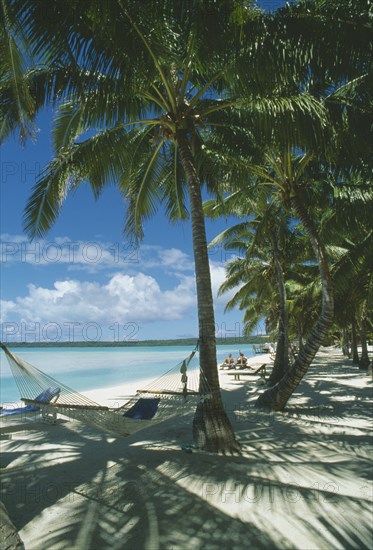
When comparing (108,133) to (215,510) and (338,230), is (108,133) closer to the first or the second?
(215,510)

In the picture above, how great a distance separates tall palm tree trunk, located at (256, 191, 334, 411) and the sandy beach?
1.14 metres

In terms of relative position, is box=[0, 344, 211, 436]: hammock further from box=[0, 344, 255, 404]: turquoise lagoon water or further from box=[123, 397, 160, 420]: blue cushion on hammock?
box=[0, 344, 255, 404]: turquoise lagoon water

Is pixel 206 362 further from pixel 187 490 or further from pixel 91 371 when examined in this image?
pixel 91 371

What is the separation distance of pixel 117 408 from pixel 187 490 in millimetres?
1319

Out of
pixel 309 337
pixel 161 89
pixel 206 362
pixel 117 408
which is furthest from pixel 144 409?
pixel 161 89

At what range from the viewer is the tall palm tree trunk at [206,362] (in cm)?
441

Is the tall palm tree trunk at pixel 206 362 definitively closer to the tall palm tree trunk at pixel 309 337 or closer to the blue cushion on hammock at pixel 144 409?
the blue cushion on hammock at pixel 144 409

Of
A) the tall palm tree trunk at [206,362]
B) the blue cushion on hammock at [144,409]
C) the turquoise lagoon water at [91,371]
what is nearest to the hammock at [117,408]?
the blue cushion on hammock at [144,409]

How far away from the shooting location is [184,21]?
369 cm

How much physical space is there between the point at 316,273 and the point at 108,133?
13.1 m

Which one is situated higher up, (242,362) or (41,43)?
(41,43)

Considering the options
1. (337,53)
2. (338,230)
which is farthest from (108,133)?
(338,230)

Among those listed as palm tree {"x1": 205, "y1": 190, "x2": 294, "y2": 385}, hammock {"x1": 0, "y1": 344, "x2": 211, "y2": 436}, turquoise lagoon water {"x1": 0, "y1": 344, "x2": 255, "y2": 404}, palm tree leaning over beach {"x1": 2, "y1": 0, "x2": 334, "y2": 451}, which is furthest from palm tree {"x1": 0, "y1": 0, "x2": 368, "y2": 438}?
turquoise lagoon water {"x1": 0, "y1": 344, "x2": 255, "y2": 404}

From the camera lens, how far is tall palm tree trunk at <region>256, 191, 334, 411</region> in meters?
6.38
